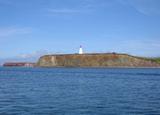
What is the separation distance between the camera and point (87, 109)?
92.8 ft

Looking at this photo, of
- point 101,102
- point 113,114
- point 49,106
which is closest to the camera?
point 113,114

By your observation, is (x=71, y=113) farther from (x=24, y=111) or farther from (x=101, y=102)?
(x=101, y=102)

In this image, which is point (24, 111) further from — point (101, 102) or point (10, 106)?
point (101, 102)

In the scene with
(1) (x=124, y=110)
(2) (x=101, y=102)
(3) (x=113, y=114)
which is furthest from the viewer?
(2) (x=101, y=102)

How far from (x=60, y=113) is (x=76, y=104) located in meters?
5.20

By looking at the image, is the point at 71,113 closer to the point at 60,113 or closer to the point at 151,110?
the point at 60,113

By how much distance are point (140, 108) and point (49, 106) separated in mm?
7056

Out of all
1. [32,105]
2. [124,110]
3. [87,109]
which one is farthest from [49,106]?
[124,110]

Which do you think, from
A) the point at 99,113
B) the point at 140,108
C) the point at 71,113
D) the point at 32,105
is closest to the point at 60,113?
the point at 71,113

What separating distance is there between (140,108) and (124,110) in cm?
182

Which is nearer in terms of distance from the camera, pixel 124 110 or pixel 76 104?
pixel 124 110

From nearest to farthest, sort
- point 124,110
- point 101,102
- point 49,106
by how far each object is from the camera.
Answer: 1. point 124,110
2. point 49,106
3. point 101,102

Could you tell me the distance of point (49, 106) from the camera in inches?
1175

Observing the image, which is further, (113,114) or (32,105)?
(32,105)
